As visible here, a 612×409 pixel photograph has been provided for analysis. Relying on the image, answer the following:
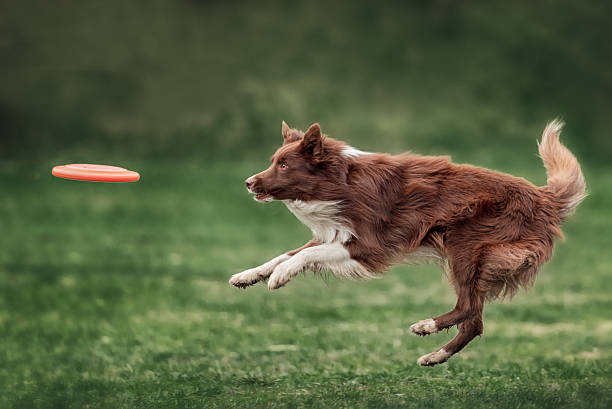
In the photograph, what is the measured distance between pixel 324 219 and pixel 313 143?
600 mm

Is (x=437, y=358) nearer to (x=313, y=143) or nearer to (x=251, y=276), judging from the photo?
(x=251, y=276)

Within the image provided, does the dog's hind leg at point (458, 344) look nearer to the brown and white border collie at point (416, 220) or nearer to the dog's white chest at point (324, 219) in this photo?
the brown and white border collie at point (416, 220)

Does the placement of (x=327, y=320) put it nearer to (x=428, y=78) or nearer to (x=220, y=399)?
(x=220, y=399)

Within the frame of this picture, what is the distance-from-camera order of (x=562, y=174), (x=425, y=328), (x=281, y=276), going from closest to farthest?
(x=281, y=276) → (x=425, y=328) → (x=562, y=174)

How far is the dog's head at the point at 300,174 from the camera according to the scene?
683 centimetres

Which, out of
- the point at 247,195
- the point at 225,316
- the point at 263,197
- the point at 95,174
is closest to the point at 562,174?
the point at 263,197

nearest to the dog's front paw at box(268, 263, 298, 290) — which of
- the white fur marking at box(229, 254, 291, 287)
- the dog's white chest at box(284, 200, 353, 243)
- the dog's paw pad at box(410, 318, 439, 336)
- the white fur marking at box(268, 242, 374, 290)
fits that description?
the white fur marking at box(268, 242, 374, 290)

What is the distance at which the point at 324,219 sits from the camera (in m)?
6.89

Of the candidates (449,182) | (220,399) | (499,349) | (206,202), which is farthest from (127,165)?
(449,182)

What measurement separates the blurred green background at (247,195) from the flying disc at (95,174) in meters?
2.22

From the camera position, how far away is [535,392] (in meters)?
7.95

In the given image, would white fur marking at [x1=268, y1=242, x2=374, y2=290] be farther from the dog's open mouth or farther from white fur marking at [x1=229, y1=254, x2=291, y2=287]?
the dog's open mouth

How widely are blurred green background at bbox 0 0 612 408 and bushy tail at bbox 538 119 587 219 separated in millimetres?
1814

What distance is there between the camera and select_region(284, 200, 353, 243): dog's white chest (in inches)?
268
